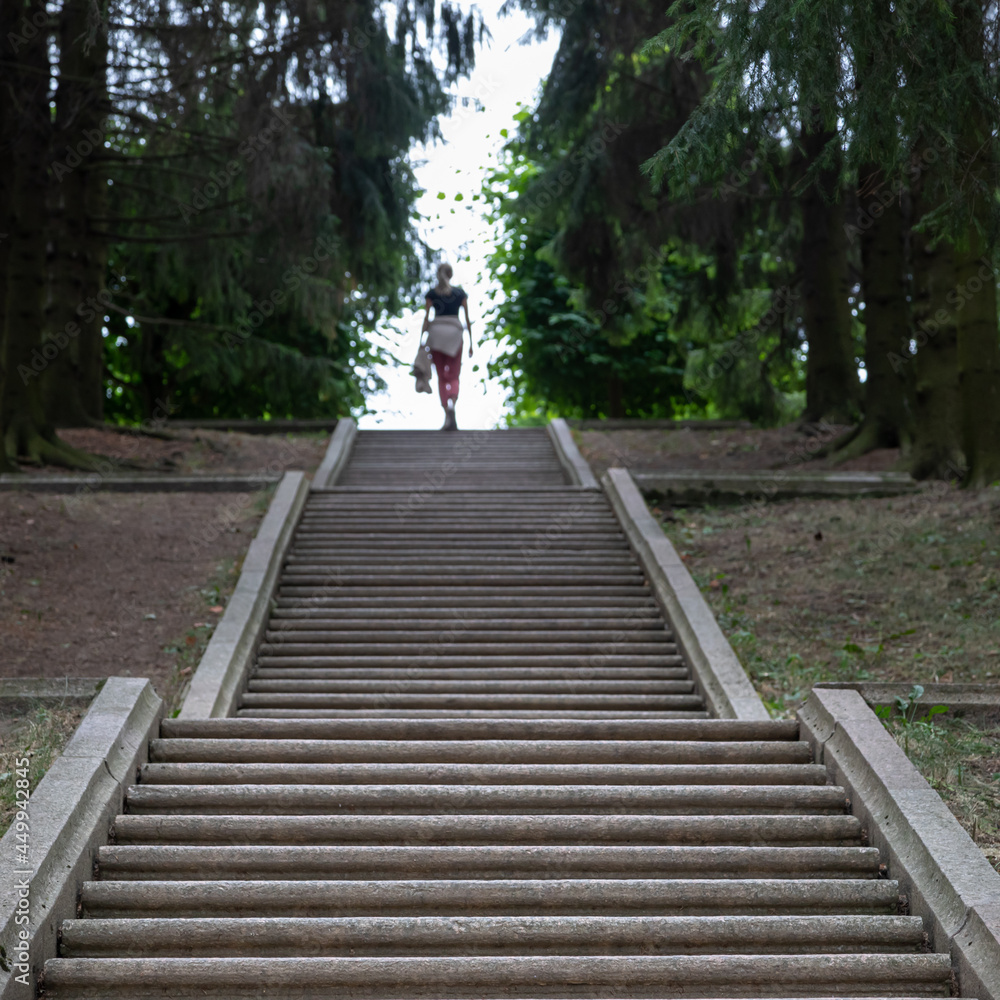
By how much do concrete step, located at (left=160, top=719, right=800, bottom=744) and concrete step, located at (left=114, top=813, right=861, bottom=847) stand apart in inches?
35.1

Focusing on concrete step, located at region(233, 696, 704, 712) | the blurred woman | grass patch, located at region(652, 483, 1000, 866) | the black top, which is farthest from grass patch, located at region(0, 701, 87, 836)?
the black top

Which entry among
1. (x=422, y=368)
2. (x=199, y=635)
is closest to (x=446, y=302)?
(x=422, y=368)

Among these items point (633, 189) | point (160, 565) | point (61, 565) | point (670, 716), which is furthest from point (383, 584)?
point (633, 189)

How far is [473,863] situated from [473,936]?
1.57 feet

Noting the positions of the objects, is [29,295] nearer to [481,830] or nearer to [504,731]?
[504,731]

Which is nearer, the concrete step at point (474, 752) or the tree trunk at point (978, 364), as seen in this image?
the concrete step at point (474, 752)

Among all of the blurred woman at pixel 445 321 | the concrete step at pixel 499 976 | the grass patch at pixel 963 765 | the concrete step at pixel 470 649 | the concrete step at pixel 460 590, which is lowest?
the concrete step at pixel 499 976

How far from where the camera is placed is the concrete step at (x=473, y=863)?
4.40m

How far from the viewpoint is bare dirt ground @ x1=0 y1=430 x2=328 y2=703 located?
700cm

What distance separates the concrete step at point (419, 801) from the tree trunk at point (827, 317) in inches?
424

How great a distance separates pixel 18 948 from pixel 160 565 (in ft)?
18.2

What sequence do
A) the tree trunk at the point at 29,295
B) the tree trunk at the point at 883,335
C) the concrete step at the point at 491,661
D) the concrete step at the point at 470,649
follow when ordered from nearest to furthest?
the concrete step at the point at 491,661 < the concrete step at the point at 470,649 < the tree trunk at the point at 29,295 < the tree trunk at the point at 883,335

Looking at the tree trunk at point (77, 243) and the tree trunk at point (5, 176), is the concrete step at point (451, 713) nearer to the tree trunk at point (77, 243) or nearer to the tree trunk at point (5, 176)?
the tree trunk at point (5, 176)

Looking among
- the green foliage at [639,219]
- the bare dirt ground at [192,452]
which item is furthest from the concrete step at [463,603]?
the bare dirt ground at [192,452]
